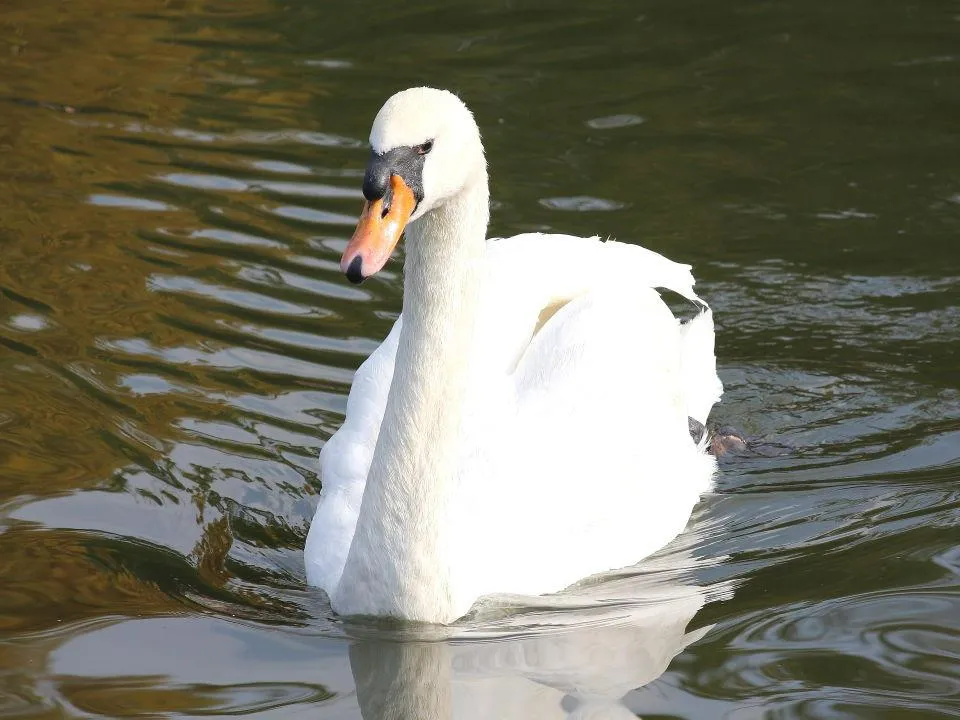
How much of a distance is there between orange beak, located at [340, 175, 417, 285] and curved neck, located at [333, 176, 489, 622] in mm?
505

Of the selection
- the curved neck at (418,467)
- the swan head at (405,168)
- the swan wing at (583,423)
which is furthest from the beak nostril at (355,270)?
the swan wing at (583,423)

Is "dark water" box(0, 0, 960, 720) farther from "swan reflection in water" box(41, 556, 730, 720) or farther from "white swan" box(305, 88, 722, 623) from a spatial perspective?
"white swan" box(305, 88, 722, 623)

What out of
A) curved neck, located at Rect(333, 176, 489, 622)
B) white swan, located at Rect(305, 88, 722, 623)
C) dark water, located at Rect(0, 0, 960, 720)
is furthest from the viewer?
curved neck, located at Rect(333, 176, 489, 622)

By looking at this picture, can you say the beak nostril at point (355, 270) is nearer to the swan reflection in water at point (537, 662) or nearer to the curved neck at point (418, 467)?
the curved neck at point (418, 467)

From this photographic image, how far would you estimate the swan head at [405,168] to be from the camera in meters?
4.72

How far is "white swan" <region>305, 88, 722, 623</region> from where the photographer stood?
5.10 meters

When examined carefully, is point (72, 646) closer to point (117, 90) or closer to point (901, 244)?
point (901, 244)

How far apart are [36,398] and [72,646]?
2.37 m

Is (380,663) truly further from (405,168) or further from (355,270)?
(405,168)

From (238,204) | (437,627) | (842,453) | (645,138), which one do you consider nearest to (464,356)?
(437,627)

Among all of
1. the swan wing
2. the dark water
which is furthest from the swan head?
the dark water

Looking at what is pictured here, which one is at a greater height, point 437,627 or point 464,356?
point 464,356

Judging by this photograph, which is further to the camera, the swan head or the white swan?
the white swan

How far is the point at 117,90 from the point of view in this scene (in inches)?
460
